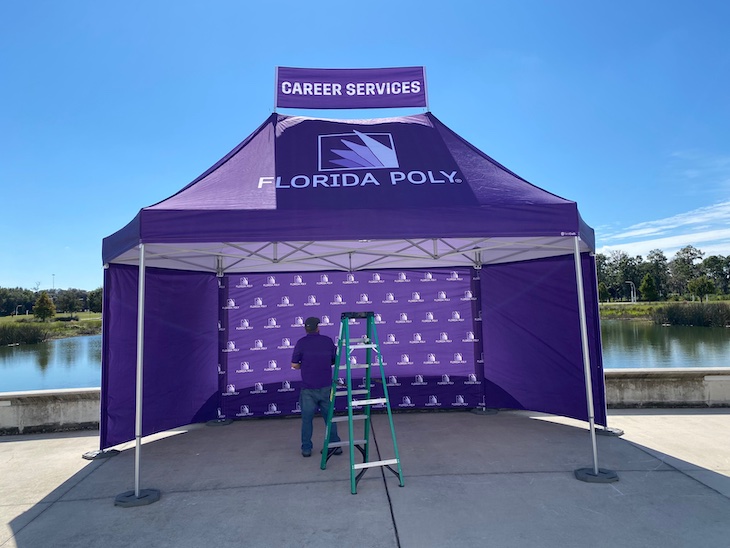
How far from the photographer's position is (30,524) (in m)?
3.56

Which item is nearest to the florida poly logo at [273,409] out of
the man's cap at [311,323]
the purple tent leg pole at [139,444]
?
the man's cap at [311,323]

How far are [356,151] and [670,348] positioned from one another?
26470mm

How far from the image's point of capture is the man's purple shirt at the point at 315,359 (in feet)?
15.9

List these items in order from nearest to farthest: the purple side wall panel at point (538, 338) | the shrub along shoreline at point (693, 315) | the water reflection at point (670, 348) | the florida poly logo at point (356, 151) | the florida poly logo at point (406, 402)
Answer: the florida poly logo at point (356, 151) → the purple side wall panel at point (538, 338) → the florida poly logo at point (406, 402) → the water reflection at point (670, 348) → the shrub along shoreline at point (693, 315)

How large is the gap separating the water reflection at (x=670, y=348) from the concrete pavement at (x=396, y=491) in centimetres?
1167

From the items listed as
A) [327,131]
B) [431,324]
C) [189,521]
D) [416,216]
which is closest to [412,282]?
[431,324]

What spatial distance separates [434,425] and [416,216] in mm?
3260

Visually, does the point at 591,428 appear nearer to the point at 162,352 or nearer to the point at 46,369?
the point at 162,352

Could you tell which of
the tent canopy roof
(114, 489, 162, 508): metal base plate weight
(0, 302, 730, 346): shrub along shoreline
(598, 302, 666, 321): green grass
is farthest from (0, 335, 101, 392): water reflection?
(598, 302, 666, 321): green grass

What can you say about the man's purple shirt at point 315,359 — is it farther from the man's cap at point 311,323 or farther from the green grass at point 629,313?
the green grass at point 629,313

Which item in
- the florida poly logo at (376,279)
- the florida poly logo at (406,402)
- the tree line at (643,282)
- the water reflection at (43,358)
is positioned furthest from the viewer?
the tree line at (643,282)

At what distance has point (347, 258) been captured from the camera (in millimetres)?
6582

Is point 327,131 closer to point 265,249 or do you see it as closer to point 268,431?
point 265,249

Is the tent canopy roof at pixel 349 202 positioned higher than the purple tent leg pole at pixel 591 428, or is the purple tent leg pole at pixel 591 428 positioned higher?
the tent canopy roof at pixel 349 202
